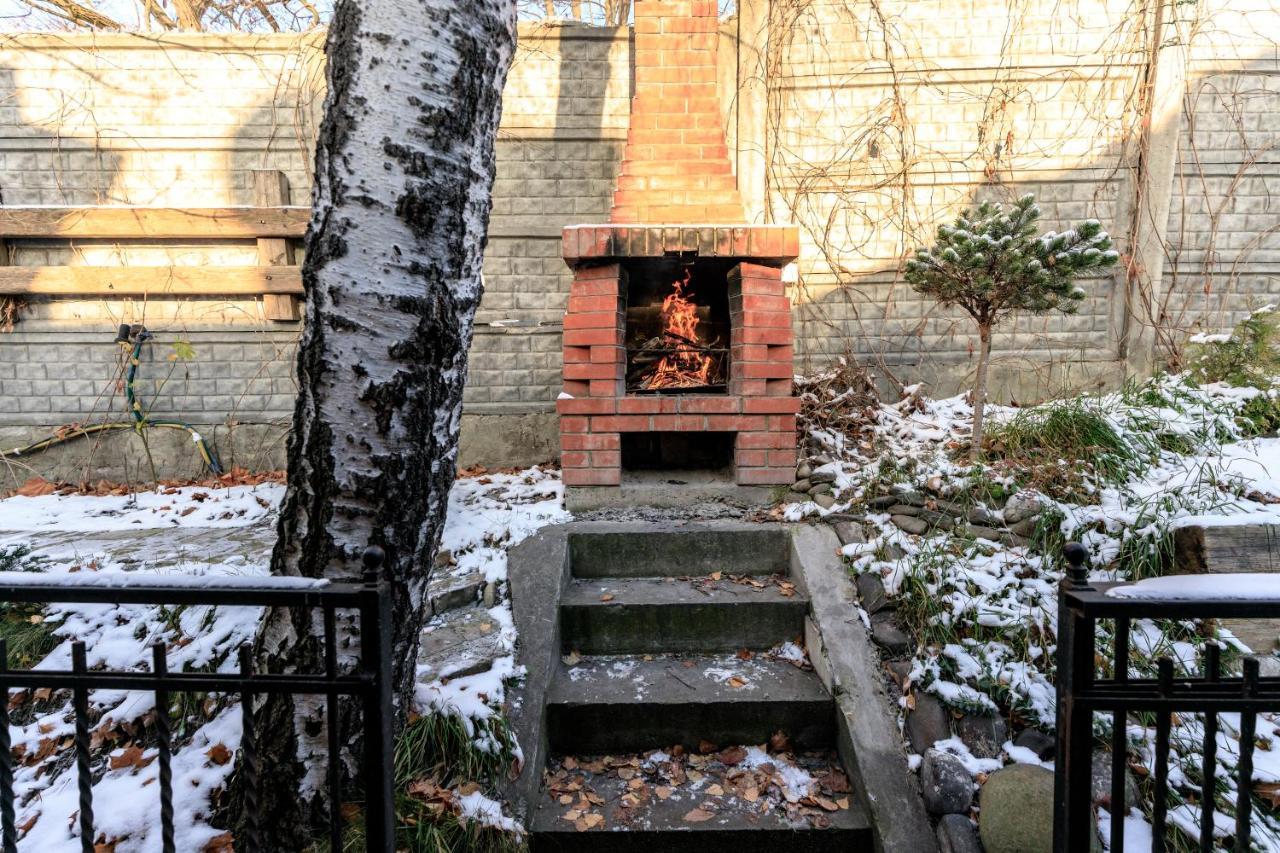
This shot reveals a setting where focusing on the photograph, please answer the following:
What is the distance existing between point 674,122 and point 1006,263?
75.7 inches

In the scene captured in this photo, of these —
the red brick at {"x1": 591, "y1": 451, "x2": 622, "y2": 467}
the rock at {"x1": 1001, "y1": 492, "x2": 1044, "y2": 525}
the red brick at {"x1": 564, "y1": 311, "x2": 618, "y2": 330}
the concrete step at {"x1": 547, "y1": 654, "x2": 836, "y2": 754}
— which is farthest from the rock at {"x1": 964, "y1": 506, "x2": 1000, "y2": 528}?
the red brick at {"x1": 564, "y1": 311, "x2": 618, "y2": 330}

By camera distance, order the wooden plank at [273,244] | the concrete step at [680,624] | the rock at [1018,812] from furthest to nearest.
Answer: the wooden plank at [273,244] < the concrete step at [680,624] < the rock at [1018,812]

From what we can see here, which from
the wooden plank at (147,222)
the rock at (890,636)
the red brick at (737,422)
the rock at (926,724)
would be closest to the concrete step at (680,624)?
the rock at (890,636)

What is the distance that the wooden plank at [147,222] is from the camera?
4.22 m

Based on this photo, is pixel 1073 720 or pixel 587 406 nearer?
pixel 1073 720

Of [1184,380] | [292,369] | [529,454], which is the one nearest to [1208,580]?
[1184,380]

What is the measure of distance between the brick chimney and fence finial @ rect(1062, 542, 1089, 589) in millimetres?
2789

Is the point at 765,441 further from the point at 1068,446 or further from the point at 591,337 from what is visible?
the point at 1068,446

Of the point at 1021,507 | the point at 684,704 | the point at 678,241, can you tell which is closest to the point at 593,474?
the point at 678,241

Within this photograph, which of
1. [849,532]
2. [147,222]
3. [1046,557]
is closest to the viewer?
[1046,557]

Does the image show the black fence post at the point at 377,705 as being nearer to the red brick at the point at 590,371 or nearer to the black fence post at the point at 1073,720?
the black fence post at the point at 1073,720

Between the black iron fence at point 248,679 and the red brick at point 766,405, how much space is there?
230 centimetres

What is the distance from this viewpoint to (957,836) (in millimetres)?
1662

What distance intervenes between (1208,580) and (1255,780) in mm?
994
